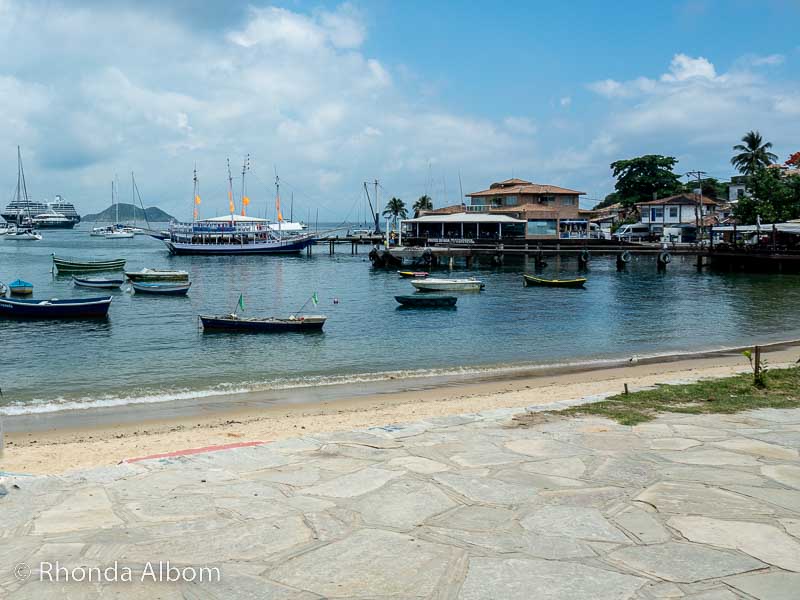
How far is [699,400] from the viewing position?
36.8ft

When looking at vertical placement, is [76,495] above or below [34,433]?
above

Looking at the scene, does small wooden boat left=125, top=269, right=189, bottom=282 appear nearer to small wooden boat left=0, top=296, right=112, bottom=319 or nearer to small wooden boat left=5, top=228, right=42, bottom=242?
small wooden boat left=0, top=296, right=112, bottom=319

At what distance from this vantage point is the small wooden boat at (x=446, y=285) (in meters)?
49.9

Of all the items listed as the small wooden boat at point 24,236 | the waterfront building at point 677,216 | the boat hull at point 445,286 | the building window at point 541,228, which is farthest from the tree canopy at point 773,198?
the small wooden boat at point 24,236

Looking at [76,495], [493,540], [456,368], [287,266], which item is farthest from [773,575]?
[287,266]

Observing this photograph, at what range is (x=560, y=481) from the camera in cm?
667

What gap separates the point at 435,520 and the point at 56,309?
34.8 meters

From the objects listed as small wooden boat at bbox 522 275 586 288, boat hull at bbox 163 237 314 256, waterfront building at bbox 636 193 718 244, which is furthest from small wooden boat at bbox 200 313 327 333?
waterfront building at bbox 636 193 718 244

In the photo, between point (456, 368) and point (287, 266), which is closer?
point (456, 368)

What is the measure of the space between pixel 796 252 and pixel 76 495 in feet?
218

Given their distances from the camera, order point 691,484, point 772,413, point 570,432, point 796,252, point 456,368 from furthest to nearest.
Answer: point 796,252 < point 456,368 < point 772,413 < point 570,432 < point 691,484

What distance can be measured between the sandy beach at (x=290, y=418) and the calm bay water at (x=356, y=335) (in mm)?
3161

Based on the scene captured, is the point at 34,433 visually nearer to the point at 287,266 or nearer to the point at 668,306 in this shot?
the point at 668,306

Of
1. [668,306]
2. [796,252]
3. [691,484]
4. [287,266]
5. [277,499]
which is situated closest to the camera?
[277,499]
